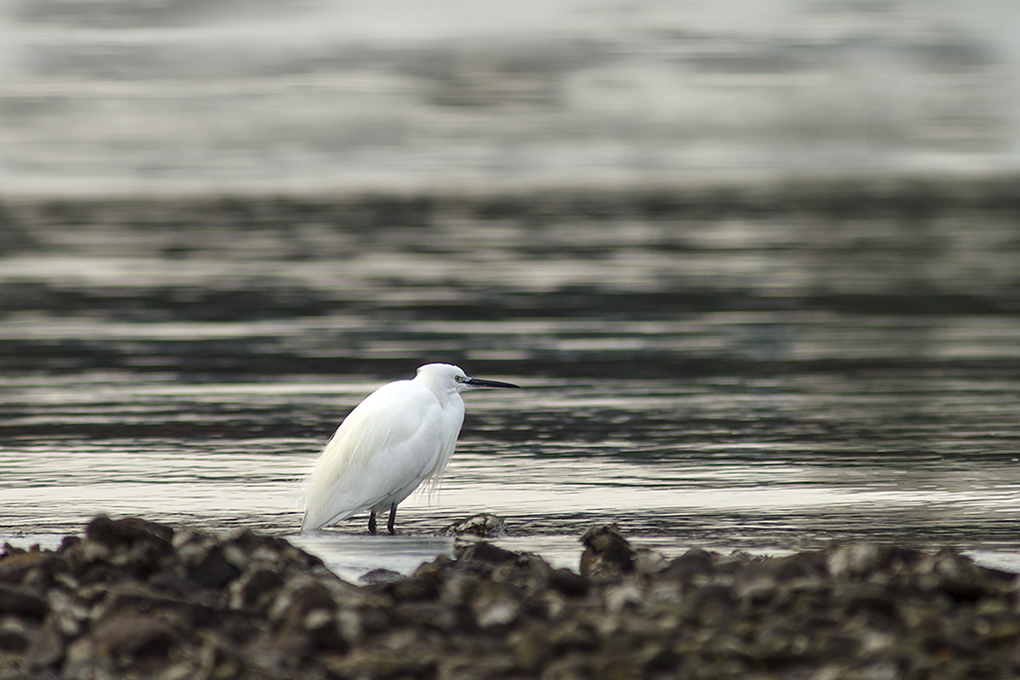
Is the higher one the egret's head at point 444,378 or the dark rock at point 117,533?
the egret's head at point 444,378

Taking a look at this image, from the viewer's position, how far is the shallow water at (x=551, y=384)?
775 cm

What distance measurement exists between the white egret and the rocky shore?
5.21ft

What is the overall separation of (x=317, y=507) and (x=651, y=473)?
2185 mm

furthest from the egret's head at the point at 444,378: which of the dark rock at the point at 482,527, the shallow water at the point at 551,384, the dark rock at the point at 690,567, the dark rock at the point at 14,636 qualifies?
the dark rock at the point at 14,636

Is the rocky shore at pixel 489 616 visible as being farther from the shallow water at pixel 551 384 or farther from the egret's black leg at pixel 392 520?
the egret's black leg at pixel 392 520

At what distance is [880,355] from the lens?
1429 centimetres

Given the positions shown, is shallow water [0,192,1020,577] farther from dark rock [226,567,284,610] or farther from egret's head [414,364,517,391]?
dark rock [226,567,284,610]

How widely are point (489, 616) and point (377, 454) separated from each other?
3.12 metres

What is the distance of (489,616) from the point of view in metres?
4.62

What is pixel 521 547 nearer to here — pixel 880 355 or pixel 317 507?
pixel 317 507

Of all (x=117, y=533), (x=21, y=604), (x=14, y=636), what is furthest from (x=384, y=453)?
(x=14, y=636)

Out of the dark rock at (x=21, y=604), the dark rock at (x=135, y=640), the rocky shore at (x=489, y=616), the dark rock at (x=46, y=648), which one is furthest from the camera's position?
the dark rock at (x=21, y=604)

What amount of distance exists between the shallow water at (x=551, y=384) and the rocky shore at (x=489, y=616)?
1131 millimetres

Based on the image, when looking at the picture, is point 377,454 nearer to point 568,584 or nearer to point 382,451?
point 382,451
